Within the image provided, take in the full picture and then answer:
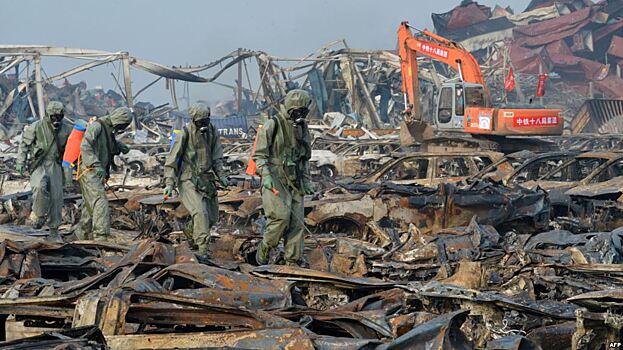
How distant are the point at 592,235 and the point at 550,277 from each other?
225 centimetres

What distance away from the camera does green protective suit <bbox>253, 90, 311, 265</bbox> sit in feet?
29.1

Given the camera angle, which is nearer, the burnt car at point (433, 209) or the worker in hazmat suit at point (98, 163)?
the worker in hazmat suit at point (98, 163)

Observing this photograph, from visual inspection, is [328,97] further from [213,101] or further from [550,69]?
[213,101]

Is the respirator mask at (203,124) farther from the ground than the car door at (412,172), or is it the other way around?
the respirator mask at (203,124)

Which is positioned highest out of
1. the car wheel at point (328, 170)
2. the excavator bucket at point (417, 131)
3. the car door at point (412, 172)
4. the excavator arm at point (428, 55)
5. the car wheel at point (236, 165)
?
the excavator arm at point (428, 55)

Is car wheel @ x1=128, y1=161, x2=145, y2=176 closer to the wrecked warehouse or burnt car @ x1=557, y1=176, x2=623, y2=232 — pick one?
the wrecked warehouse

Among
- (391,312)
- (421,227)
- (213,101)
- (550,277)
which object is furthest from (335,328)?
(213,101)

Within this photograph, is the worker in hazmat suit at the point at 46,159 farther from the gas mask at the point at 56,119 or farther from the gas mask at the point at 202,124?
the gas mask at the point at 202,124

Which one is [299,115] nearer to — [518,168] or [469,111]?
[518,168]

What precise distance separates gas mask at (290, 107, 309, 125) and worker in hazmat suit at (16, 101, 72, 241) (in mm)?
3561

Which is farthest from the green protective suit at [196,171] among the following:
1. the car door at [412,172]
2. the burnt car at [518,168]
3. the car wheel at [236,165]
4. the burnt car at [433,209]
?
the car wheel at [236,165]

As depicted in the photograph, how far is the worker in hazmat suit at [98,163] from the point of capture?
10.3 metres

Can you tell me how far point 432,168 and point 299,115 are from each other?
18.5 feet

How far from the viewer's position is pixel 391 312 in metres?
5.71
